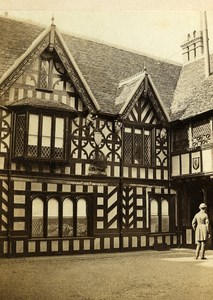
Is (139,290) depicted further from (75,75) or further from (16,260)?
(75,75)

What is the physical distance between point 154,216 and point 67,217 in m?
3.25

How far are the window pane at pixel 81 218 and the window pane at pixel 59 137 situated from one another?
5.50 feet

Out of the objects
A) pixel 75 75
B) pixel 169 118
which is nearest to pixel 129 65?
pixel 169 118

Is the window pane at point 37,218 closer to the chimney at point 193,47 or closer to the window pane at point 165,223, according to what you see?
the window pane at point 165,223

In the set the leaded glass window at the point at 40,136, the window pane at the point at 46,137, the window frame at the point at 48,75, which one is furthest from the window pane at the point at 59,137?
the window frame at the point at 48,75

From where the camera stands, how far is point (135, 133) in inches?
549

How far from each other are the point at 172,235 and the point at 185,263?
3927 mm

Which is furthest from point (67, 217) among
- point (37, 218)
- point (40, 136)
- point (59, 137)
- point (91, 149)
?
point (40, 136)

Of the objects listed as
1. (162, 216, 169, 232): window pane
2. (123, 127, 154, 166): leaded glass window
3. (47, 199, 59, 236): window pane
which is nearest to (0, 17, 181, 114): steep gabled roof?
(123, 127, 154, 166): leaded glass window

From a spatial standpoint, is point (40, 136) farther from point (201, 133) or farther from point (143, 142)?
point (201, 133)

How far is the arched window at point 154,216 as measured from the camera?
45.6 ft

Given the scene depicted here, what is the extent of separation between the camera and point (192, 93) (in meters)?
14.6

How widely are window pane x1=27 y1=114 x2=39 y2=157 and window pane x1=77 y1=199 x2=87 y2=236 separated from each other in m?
2.19

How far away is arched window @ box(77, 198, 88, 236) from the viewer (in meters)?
12.5
